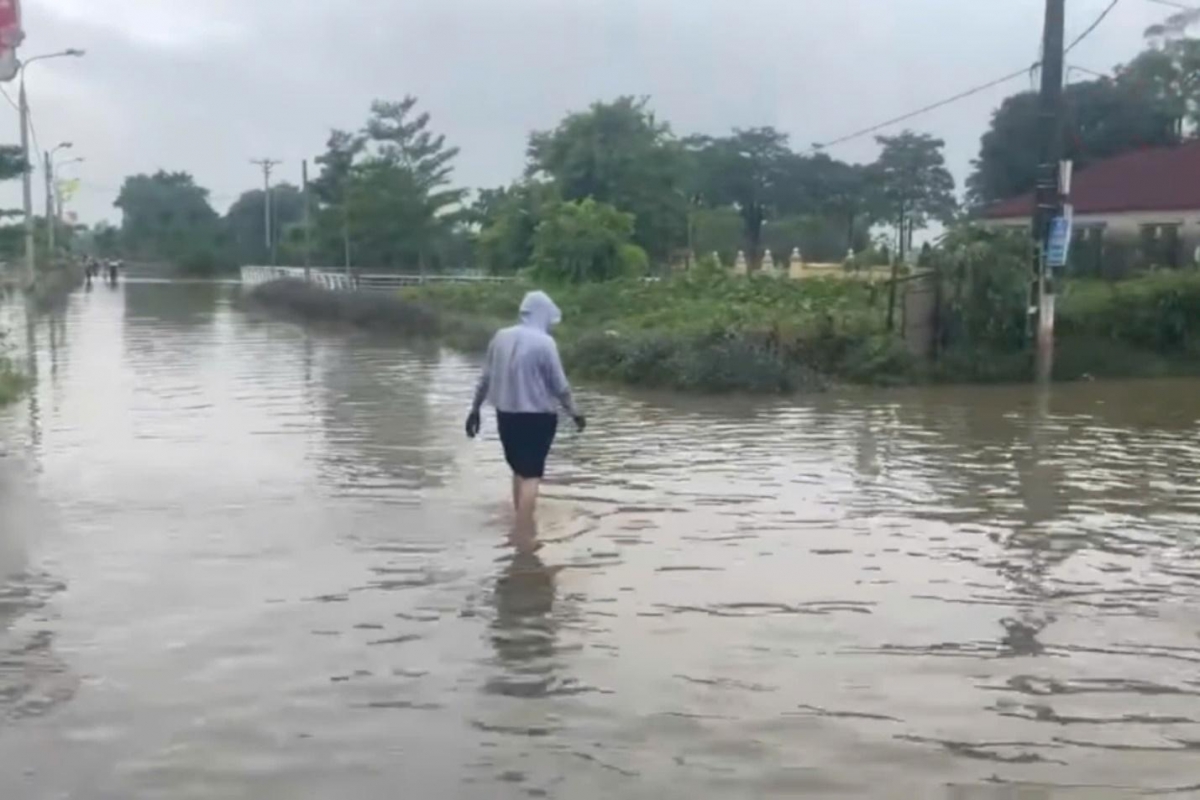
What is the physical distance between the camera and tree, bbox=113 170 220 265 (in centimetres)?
11844

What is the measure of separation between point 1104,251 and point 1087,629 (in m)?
28.9

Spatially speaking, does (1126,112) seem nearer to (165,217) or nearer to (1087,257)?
(1087,257)

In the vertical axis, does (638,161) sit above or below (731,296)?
above

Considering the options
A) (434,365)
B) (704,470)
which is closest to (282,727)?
(704,470)

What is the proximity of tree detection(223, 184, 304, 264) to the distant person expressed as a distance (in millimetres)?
98493

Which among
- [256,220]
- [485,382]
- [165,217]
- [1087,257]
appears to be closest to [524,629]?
[485,382]

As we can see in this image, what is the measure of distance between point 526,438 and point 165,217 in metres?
120

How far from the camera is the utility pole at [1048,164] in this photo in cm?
2161

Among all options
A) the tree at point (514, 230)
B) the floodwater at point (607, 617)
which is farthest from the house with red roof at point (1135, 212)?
the floodwater at point (607, 617)

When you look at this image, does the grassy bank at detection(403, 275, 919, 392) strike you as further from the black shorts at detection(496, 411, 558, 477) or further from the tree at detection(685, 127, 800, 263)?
the tree at detection(685, 127, 800, 263)

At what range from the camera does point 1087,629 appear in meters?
7.94

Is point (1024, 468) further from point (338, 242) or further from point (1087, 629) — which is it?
point (338, 242)

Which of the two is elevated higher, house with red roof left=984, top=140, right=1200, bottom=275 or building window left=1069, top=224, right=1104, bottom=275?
house with red roof left=984, top=140, right=1200, bottom=275

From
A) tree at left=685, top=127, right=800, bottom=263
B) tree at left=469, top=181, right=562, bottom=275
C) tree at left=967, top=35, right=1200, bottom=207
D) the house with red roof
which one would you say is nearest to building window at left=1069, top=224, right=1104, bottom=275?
the house with red roof
